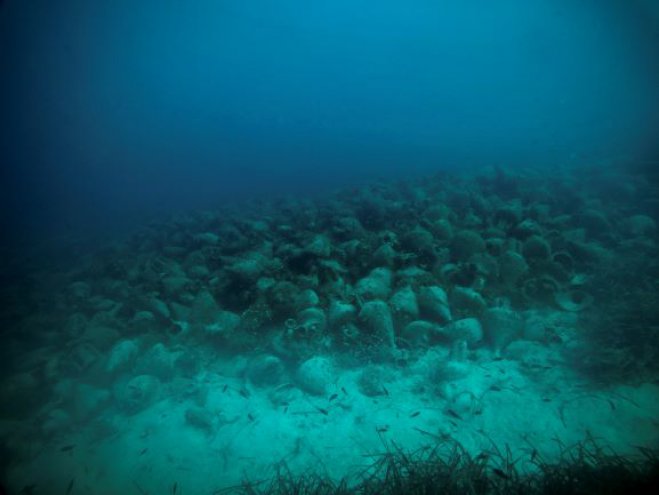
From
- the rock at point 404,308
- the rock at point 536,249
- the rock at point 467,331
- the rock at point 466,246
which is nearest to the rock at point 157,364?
the rock at point 404,308

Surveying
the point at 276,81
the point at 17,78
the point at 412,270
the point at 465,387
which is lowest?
the point at 465,387

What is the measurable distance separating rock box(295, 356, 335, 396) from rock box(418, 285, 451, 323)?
1.50m

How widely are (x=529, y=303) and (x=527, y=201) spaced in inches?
191

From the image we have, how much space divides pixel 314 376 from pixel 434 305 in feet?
5.90

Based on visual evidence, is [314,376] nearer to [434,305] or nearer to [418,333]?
[418,333]

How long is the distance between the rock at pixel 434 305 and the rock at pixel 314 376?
1504 mm

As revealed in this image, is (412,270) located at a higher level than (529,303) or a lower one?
higher

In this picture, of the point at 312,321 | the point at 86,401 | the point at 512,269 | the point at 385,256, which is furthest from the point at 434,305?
the point at 86,401

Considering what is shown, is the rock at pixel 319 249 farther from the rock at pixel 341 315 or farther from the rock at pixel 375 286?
the rock at pixel 341 315

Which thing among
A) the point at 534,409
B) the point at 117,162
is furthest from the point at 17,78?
the point at 534,409

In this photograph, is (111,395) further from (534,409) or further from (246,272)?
(534,409)

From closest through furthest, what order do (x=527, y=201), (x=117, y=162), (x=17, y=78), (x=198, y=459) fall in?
1. (x=198, y=459)
2. (x=527, y=201)
3. (x=117, y=162)
4. (x=17, y=78)

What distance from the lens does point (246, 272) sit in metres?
4.81

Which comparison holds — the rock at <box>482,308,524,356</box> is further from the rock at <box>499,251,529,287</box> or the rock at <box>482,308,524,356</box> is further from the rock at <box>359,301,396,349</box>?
the rock at <box>359,301,396,349</box>
